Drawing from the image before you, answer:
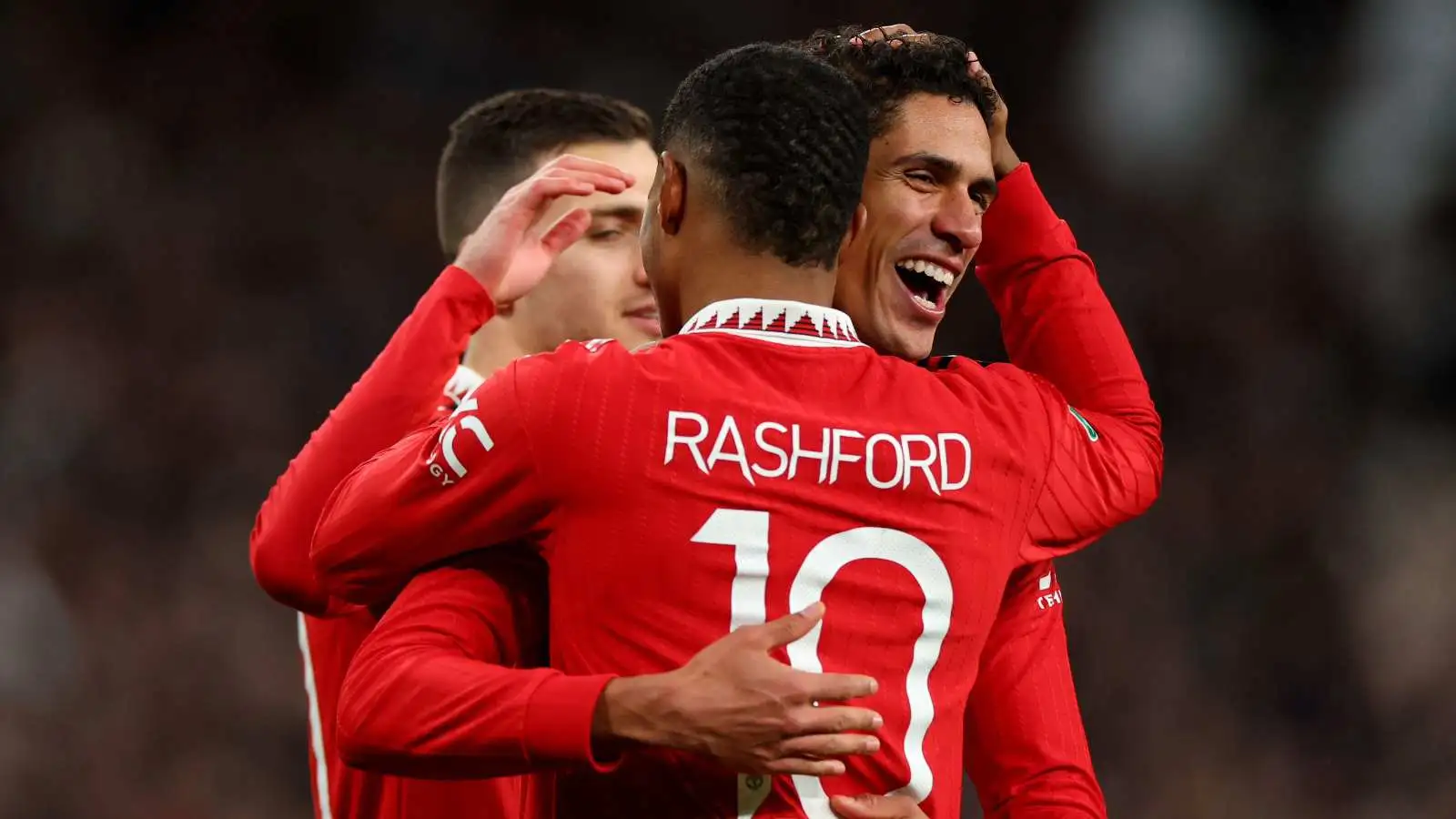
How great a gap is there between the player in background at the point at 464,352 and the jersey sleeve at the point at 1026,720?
54cm

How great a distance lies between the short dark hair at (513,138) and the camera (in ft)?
9.44

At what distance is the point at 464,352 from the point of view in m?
2.53

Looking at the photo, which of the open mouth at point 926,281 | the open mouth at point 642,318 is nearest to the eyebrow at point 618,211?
the open mouth at point 642,318

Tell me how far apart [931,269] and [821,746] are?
0.73 m

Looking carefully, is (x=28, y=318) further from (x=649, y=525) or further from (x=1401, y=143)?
(x=1401, y=143)

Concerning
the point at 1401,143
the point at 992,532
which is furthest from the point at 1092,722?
the point at 992,532

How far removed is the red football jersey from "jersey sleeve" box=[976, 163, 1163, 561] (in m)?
0.14

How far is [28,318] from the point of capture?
197 inches

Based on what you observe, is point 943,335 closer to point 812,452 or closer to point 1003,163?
point 1003,163

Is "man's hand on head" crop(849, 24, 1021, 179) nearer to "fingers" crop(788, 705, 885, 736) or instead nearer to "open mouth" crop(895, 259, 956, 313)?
"open mouth" crop(895, 259, 956, 313)

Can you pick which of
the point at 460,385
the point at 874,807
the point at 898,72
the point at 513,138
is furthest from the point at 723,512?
the point at 513,138

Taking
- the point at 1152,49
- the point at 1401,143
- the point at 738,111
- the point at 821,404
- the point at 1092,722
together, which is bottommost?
the point at 1092,722

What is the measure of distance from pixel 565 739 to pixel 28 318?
4335 millimetres

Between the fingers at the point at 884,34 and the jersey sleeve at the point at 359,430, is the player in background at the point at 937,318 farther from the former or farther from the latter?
the jersey sleeve at the point at 359,430
